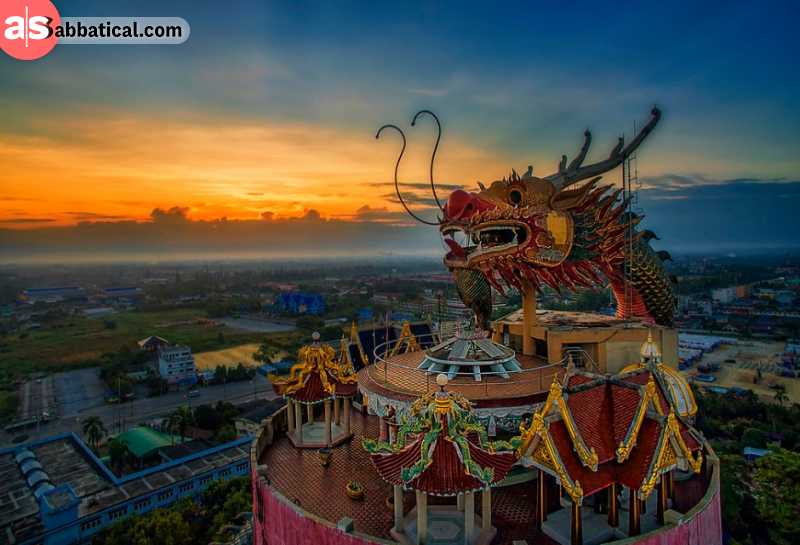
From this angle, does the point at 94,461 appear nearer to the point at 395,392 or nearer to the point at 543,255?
the point at 395,392

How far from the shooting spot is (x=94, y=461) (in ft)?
111

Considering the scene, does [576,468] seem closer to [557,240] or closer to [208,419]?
[557,240]

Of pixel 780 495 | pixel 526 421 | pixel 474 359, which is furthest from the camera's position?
pixel 780 495

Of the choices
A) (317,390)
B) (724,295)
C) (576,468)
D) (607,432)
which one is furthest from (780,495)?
(724,295)

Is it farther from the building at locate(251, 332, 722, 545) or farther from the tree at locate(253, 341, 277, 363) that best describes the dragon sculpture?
the tree at locate(253, 341, 277, 363)

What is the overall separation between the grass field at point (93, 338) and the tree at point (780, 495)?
8523 cm

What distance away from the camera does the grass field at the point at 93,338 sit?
80.0m

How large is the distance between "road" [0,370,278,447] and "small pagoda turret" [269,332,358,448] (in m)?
43.9

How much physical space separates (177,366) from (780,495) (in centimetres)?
6806

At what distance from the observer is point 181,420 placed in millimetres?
44875

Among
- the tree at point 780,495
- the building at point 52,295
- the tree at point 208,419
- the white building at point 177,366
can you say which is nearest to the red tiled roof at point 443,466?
the tree at point 780,495

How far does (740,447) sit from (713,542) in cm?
3237

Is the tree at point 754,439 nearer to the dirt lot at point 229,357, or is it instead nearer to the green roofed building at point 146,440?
the green roofed building at point 146,440

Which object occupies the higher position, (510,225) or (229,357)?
(510,225)
